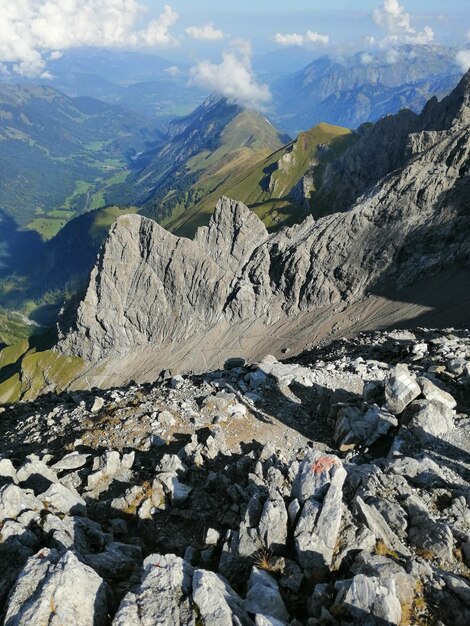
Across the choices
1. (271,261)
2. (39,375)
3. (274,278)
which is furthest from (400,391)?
(39,375)

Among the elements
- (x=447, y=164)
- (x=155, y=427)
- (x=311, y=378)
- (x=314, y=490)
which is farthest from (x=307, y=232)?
(x=314, y=490)

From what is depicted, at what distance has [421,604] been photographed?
13773 millimetres

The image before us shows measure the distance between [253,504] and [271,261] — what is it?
91.8 metres

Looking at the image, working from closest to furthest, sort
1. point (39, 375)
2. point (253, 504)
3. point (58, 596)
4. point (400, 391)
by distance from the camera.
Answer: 1. point (58, 596)
2. point (253, 504)
3. point (400, 391)
4. point (39, 375)

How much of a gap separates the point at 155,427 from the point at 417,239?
7705 centimetres

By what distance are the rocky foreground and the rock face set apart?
59465mm

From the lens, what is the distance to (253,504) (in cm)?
1823

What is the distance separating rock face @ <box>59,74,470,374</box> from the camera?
92.4m

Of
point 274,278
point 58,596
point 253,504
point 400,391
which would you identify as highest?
point 58,596

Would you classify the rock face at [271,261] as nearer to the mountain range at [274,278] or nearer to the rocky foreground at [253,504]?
the mountain range at [274,278]

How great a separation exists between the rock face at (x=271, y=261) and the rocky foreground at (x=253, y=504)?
59.5 metres

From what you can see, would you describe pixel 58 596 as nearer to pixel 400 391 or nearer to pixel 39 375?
pixel 400 391

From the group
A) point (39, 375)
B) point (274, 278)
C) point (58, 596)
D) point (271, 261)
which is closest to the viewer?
point (58, 596)

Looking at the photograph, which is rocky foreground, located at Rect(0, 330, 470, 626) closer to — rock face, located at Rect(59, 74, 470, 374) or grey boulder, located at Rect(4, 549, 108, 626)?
grey boulder, located at Rect(4, 549, 108, 626)
